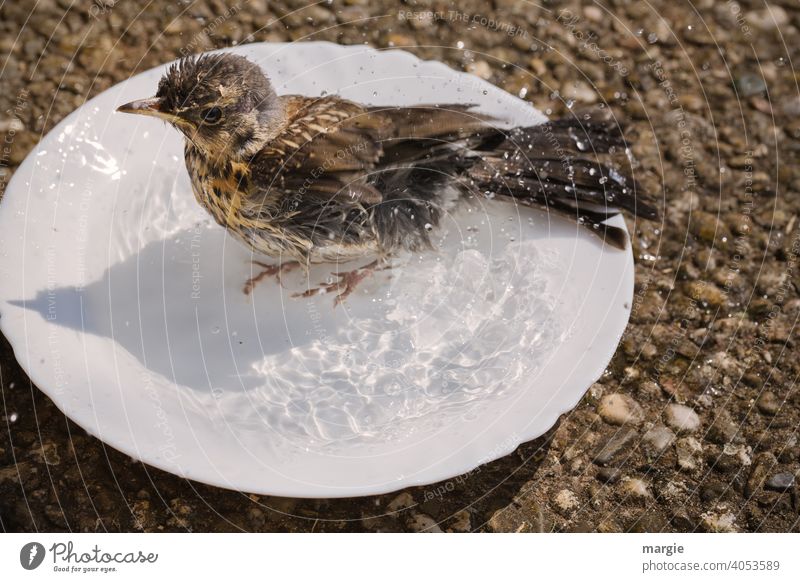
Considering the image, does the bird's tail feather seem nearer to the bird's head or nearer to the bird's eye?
the bird's head

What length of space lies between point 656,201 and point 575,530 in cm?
142

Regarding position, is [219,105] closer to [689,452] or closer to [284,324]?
[284,324]

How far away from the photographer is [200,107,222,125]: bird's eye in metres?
2.40

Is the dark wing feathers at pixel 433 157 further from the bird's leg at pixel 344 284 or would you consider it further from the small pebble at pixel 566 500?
the small pebble at pixel 566 500

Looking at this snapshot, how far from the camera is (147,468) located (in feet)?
8.35

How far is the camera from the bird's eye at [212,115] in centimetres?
240

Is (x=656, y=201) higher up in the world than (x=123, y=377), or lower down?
lower down

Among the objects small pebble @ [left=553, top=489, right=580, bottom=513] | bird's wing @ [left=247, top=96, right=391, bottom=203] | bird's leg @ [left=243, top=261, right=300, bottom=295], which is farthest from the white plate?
bird's wing @ [left=247, top=96, right=391, bottom=203]

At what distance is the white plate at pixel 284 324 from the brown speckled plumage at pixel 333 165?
0.48 ft

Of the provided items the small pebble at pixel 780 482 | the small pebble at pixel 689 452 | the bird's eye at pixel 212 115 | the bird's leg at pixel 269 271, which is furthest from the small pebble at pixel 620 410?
the bird's eye at pixel 212 115
